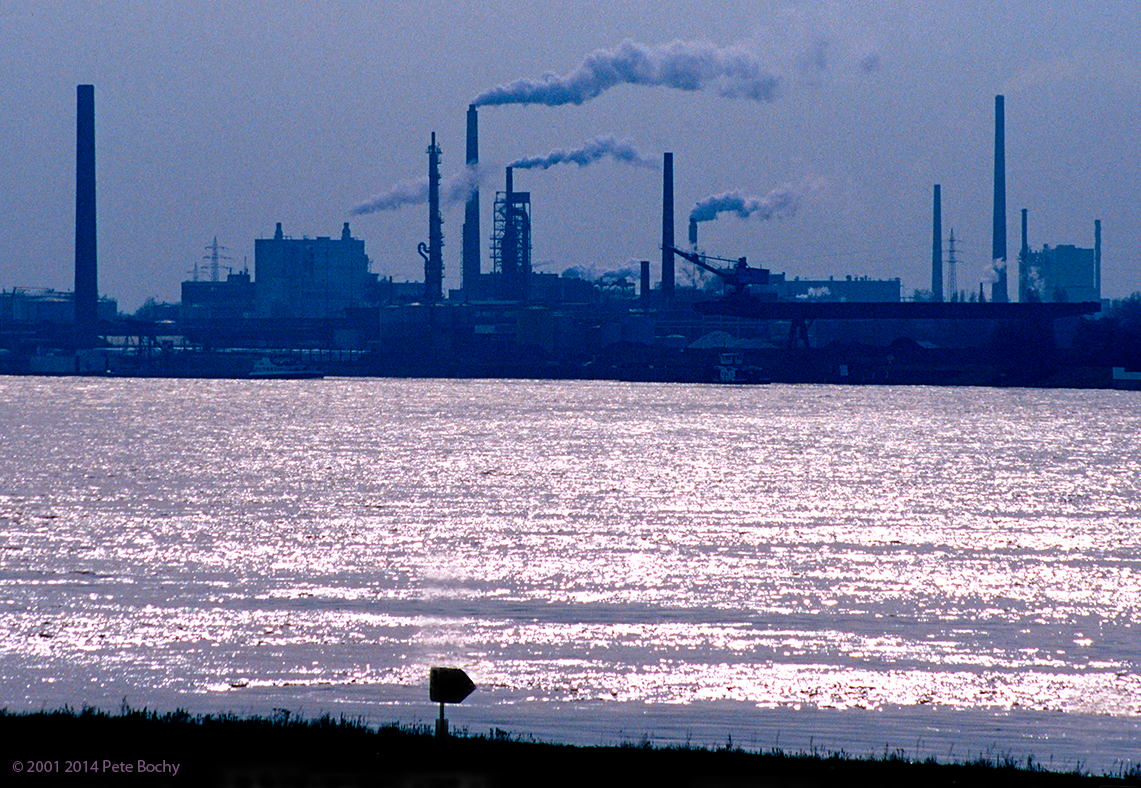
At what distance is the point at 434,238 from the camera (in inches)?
6639

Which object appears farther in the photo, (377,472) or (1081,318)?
(1081,318)

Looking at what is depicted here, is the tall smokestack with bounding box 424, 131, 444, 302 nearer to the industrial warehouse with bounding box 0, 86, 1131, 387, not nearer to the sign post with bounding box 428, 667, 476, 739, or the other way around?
the industrial warehouse with bounding box 0, 86, 1131, 387

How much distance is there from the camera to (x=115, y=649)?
69.1ft

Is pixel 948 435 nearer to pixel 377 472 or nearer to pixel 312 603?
pixel 377 472

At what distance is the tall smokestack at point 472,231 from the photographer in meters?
163

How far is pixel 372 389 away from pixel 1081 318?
242 feet

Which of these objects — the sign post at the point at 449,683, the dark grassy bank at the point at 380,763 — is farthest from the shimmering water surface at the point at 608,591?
the sign post at the point at 449,683

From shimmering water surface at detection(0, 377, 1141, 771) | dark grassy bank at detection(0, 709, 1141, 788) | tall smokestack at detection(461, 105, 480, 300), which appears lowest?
shimmering water surface at detection(0, 377, 1141, 771)

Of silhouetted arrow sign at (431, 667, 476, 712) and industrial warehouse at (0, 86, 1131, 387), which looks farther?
industrial warehouse at (0, 86, 1131, 387)

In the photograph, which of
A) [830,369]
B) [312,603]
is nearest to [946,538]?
[312,603]

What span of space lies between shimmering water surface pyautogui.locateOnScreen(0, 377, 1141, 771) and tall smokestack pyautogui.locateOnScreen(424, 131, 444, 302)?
9835 cm

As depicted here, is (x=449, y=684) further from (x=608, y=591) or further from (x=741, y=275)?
(x=741, y=275)

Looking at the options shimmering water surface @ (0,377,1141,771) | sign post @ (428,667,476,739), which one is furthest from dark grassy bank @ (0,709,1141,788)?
shimmering water surface @ (0,377,1141,771)

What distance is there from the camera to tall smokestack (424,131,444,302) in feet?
537
